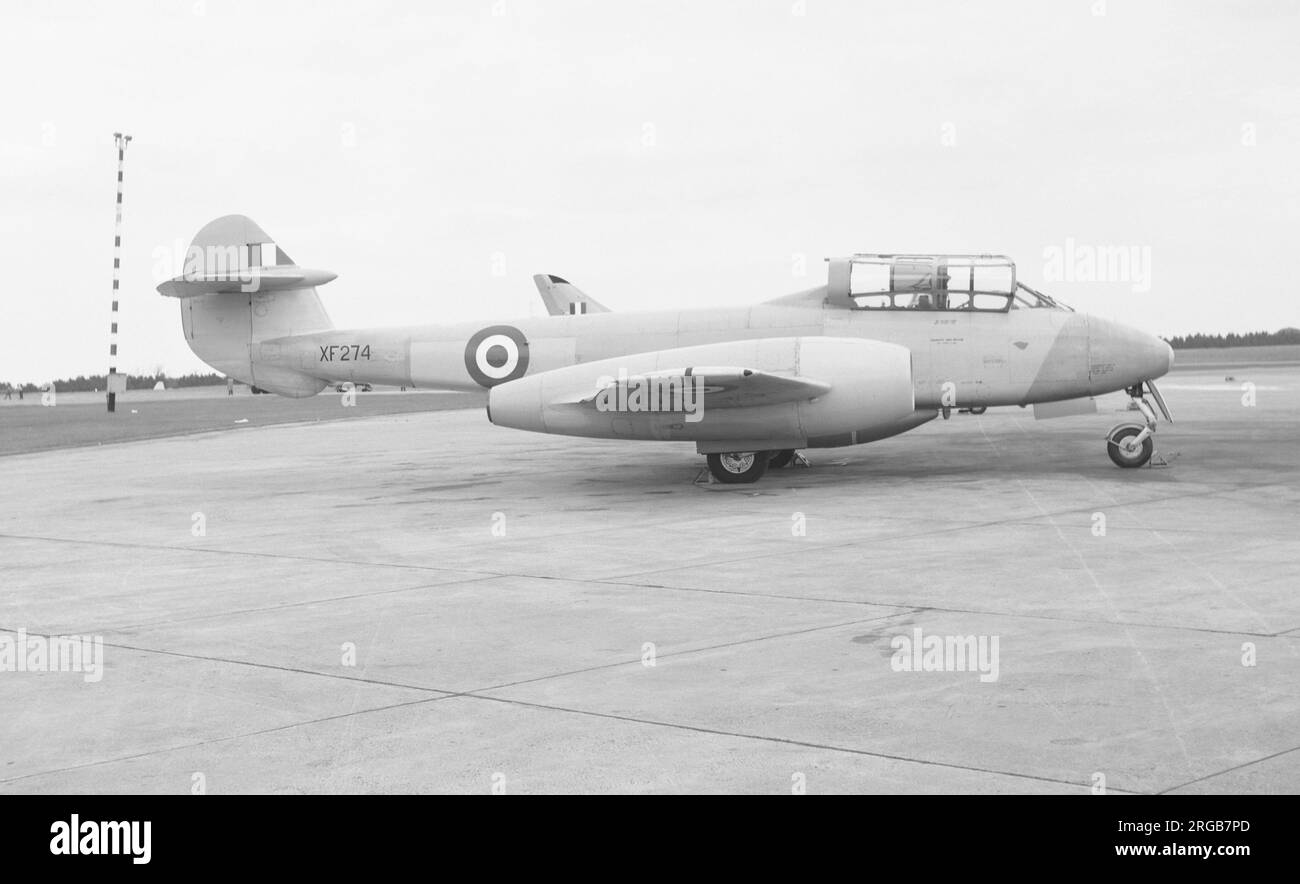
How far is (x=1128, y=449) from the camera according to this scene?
1669 cm

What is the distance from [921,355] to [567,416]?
4.36 meters

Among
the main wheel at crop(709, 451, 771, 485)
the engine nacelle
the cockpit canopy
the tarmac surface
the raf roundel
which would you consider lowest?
the tarmac surface

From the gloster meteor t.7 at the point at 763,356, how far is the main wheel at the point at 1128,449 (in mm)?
17

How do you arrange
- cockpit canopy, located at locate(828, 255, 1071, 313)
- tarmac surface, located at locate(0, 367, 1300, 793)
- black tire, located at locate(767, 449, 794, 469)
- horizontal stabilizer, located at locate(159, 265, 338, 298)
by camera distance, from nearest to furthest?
tarmac surface, located at locate(0, 367, 1300, 793) < cockpit canopy, located at locate(828, 255, 1071, 313) < black tire, located at locate(767, 449, 794, 469) < horizontal stabilizer, located at locate(159, 265, 338, 298)

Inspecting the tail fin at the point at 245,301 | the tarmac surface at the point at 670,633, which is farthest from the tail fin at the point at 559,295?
the tarmac surface at the point at 670,633

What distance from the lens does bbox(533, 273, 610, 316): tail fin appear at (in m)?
34.6

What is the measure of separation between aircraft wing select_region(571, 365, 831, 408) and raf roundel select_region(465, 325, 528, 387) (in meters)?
2.51

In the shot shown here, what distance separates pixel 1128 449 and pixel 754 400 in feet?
16.2

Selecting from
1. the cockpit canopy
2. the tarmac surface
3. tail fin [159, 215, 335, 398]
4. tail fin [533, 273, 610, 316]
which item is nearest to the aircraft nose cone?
the cockpit canopy

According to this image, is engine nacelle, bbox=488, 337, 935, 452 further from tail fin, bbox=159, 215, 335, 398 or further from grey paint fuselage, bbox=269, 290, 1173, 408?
tail fin, bbox=159, 215, 335, 398

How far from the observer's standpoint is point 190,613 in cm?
887
